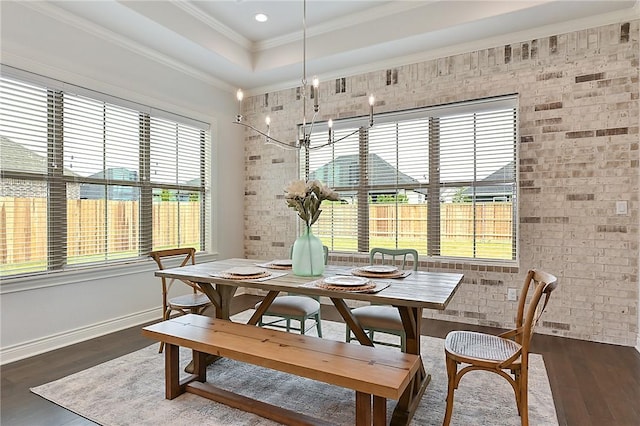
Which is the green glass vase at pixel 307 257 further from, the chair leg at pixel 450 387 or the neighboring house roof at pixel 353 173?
the neighboring house roof at pixel 353 173

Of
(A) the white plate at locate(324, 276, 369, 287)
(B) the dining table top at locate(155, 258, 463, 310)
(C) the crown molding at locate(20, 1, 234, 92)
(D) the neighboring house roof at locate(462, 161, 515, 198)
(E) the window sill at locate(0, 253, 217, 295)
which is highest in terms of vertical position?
(C) the crown molding at locate(20, 1, 234, 92)

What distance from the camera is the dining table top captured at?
76.2 inches

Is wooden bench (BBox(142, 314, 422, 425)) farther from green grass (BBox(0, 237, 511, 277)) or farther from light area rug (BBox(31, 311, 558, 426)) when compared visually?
green grass (BBox(0, 237, 511, 277))

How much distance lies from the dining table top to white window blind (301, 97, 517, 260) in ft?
5.03

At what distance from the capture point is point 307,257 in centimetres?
254

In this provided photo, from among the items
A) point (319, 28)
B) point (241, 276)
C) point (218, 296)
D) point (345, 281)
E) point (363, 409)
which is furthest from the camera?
point (319, 28)

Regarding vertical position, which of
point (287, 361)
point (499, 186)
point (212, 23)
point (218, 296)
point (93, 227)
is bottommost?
point (287, 361)

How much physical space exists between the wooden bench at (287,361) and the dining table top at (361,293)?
275 mm

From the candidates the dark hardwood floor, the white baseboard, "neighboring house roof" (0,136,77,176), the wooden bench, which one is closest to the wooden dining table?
the wooden bench

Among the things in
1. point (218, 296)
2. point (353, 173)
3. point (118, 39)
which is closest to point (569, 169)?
point (353, 173)

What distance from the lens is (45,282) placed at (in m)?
3.09

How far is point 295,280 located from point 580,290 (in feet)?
9.01

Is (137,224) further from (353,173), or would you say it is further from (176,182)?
(353,173)

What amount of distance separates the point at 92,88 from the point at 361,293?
3198 millimetres
